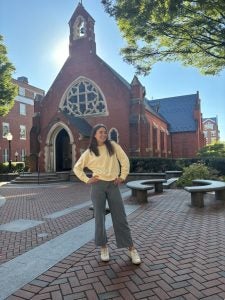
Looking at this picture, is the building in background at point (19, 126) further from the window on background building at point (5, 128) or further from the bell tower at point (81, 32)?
the bell tower at point (81, 32)

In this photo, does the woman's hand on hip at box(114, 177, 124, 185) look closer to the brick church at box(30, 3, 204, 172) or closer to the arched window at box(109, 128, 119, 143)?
the brick church at box(30, 3, 204, 172)

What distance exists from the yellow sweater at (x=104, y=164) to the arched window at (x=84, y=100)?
858 inches

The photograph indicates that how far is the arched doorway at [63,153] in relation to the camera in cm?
2552

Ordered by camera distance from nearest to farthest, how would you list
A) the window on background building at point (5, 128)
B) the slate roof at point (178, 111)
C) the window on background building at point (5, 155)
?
the slate roof at point (178, 111)
the window on background building at point (5, 155)
the window on background building at point (5, 128)

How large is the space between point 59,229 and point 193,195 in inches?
175

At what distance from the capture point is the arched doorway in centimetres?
2552

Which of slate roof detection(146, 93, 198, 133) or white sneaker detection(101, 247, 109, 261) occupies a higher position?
slate roof detection(146, 93, 198, 133)

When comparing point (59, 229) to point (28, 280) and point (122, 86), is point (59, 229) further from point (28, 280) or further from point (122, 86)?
point (122, 86)

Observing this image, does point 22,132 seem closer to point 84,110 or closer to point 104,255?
point 84,110

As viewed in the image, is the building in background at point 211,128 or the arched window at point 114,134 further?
the building in background at point 211,128

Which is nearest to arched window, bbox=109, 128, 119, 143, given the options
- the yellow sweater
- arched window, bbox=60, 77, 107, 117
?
arched window, bbox=60, 77, 107, 117

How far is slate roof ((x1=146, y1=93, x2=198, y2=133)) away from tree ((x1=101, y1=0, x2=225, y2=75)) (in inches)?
933

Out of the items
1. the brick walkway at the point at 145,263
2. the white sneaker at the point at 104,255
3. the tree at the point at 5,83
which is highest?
the tree at the point at 5,83

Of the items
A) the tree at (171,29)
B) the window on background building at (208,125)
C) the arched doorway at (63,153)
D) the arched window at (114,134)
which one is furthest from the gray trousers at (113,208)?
the window on background building at (208,125)
